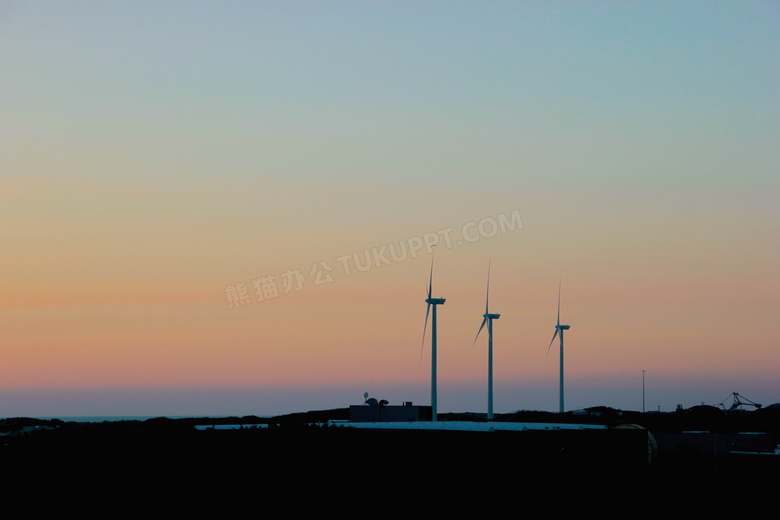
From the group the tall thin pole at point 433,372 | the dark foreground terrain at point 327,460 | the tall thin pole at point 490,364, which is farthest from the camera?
the tall thin pole at point 490,364

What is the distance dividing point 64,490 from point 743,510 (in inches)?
2684

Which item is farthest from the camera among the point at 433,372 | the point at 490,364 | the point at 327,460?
the point at 490,364

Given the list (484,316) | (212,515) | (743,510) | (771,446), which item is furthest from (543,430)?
(771,446)

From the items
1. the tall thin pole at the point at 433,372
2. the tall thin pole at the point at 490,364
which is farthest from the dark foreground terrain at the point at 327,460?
the tall thin pole at the point at 490,364

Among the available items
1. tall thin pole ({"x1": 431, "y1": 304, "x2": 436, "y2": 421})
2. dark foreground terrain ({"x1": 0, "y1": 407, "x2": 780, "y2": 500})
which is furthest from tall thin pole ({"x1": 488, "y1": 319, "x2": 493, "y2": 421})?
dark foreground terrain ({"x1": 0, "y1": 407, "x2": 780, "y2": 500})

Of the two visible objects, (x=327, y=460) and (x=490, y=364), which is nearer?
(x=327, y=460)

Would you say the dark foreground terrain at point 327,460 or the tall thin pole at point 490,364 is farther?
the tall thin pole at point 490,364

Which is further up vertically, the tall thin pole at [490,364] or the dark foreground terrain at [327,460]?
the tall thin pole at [490,364]

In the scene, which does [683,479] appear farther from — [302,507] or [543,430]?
[302,507]

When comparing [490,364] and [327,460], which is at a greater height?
[490,364]

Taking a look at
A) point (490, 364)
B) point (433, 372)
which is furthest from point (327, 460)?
point (490, 364)

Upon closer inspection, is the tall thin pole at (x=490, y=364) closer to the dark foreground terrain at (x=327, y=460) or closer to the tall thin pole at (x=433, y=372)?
the tall thin pole at (x=433, y=372)

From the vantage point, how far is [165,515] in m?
77.9

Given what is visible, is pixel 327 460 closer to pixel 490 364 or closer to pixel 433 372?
pixel 433 372
